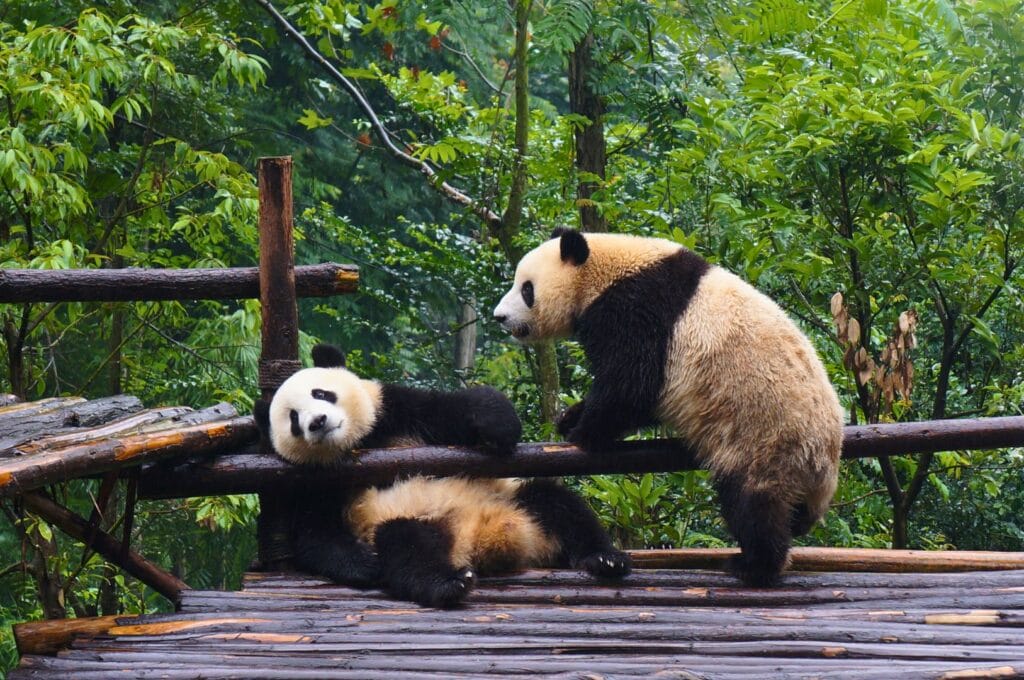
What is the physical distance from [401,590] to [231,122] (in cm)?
538

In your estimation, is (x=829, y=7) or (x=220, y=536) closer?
(x=829, y=7)

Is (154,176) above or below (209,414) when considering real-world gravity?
above

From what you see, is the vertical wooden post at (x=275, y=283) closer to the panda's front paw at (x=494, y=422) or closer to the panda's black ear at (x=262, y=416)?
the panda's black ear at (x=262, y=416)

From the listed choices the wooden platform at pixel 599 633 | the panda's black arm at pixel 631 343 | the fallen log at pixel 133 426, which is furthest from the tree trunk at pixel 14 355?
the panda's black arm at pixel 631 343

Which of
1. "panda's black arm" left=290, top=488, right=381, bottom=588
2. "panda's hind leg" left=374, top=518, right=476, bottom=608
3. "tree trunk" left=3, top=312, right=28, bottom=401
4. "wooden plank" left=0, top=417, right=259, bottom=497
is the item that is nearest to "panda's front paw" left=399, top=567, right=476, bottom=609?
"panda's hind leg" left=374, top=518, right=476, bottom=608

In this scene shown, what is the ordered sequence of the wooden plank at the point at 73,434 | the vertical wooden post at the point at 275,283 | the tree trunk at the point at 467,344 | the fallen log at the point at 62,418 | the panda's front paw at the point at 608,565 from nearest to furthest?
the wooden plank at the point at 73,434, the fallen log at the point at 62,418, the panda's front paw at the point at 608,565, the vertical wooden post at the point at 275,283, the tree trunk at the point at 467,344

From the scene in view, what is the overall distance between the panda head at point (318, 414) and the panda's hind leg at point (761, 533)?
134 centimetres

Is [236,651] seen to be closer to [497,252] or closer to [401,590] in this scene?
[401,590]

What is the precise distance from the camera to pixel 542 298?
376 centimetres

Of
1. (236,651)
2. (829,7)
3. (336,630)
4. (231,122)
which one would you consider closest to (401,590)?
(336,630)

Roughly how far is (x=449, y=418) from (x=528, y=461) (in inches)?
15.9

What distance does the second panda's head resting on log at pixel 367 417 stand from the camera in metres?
3.44

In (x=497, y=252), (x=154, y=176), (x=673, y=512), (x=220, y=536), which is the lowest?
(x=220, y=536)

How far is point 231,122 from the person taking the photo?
25.2 ft
